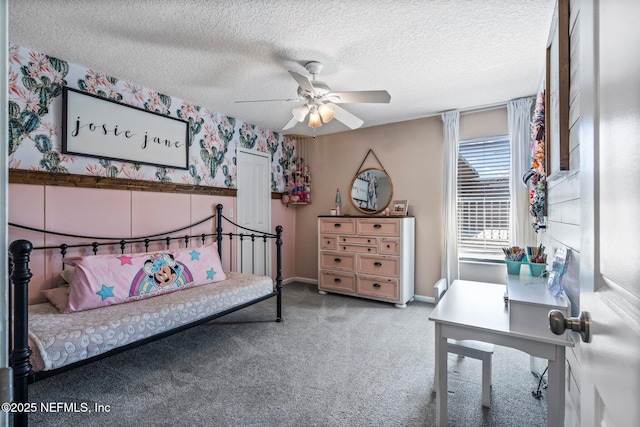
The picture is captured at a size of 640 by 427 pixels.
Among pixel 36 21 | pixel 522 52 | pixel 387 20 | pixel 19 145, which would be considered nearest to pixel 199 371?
pixel 19 145

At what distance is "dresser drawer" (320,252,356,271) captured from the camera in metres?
4.16

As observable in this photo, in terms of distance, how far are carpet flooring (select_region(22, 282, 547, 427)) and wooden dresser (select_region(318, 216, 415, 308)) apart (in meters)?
0.84

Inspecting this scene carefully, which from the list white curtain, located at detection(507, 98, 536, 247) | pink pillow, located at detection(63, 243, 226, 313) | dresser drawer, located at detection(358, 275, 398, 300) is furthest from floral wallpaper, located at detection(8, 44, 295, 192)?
white curtain, located at detection(507, 98, 536, 247)

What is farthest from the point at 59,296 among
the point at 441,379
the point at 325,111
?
→ the point at 441,379

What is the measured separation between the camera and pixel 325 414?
1.79 m

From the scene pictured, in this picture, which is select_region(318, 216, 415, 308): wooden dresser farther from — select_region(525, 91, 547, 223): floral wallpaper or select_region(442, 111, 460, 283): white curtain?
select_region(525, 91, 547, 223): floral wallpaper

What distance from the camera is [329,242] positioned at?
14.3ft

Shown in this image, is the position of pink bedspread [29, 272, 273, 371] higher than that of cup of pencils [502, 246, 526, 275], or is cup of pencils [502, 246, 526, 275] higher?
cup of pencils [502, 246, 526, 275]

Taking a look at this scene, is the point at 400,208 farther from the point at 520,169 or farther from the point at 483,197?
the point at 520,169

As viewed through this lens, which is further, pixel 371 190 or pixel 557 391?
pixel 371 190

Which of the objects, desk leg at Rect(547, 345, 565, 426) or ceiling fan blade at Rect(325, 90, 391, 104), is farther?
ceiling fan blade at Rect(325, 90, 391, 104)

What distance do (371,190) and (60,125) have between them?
351 centimetres

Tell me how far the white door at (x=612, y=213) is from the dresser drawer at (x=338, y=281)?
11.3ft

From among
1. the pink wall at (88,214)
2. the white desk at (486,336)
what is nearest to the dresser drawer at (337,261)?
the pink wall at (88,214)
